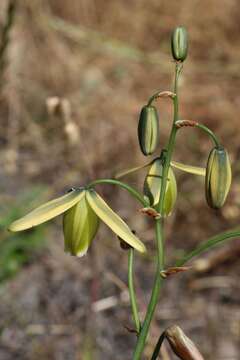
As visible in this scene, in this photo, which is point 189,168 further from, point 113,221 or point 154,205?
point 113,221

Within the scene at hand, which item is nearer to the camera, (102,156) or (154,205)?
(154,205)

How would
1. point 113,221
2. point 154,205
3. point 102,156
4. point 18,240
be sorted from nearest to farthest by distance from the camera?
1. point 113,221
2. point 154,205
3. point 18,240
4. point 102,156

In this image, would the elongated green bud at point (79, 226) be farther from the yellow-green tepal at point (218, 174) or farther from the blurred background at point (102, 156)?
the blurred background at point (102, 156)

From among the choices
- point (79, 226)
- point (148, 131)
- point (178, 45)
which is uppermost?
point (178, 45)

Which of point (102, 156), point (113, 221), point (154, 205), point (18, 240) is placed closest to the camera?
point (113, 221)

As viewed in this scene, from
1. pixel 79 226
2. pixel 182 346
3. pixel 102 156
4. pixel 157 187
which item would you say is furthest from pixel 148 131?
pixel 102 156

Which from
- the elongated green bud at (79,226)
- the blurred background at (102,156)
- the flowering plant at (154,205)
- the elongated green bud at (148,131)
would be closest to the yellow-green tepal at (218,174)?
the flowering plant at (154,205)
